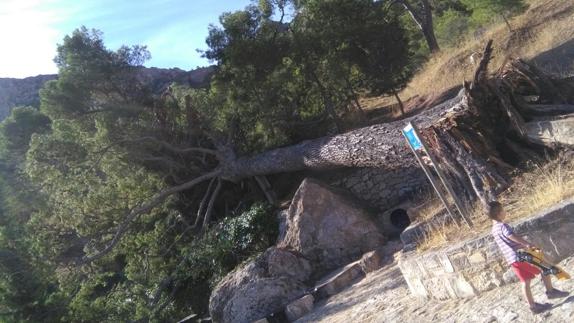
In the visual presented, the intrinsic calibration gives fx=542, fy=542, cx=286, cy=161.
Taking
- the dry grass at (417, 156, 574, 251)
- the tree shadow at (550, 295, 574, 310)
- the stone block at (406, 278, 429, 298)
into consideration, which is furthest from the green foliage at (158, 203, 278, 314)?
the tree shadow at (550, 295, 574, 310)

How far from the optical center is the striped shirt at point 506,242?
5251 millimetres

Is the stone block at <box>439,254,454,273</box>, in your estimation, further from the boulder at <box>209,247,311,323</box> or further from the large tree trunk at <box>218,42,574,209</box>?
the boulder at <box>209,247,311,323</box>

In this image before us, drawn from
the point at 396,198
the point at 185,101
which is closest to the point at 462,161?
the point at 396,198

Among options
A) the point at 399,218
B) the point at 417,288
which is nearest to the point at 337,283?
the point at 399,218

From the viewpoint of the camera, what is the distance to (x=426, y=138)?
33.8ft

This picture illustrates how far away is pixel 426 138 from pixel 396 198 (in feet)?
12.5

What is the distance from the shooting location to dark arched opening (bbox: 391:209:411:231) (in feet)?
43.2

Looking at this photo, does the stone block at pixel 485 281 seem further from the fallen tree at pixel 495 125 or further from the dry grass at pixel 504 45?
the dry grass at pixel 504 45

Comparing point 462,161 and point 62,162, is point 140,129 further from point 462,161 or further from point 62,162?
point 462,161

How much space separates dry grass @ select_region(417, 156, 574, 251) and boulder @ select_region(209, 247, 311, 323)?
388 centimetres

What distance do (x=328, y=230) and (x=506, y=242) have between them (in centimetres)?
762

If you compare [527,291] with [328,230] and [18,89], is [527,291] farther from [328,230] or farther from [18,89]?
[18,89]

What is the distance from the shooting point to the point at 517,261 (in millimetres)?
5203

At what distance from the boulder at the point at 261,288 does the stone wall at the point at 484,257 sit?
462 cm
